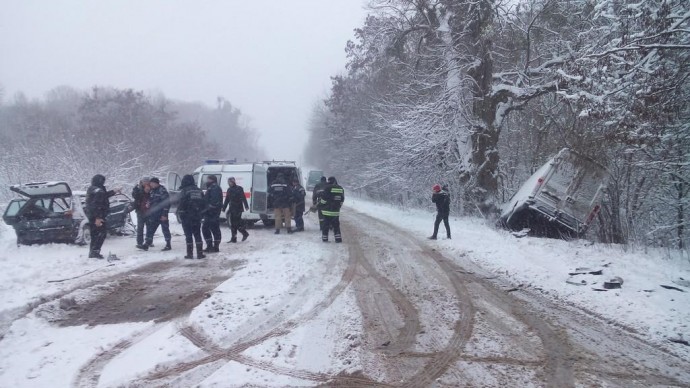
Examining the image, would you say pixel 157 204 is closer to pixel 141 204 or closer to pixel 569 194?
pixel 141 204

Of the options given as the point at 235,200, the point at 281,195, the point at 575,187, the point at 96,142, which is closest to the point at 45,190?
the point at 235,200

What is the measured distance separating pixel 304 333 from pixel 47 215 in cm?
838

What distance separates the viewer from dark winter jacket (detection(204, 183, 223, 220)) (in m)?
9.90

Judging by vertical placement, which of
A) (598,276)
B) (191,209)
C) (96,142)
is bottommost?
(598,276)

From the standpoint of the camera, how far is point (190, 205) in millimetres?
9266

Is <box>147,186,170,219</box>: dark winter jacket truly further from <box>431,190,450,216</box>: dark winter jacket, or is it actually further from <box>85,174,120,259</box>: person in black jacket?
<box>431,190,450,216</box>: dark winter jacket

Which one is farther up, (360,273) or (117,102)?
(117,102)

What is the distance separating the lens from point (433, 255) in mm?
10070

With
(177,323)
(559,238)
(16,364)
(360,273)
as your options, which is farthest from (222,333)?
(559,238)

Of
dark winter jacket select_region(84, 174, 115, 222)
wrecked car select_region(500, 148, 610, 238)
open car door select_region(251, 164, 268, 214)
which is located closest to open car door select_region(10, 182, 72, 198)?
dark winter jacket select_region(84, 174, 115, 222)

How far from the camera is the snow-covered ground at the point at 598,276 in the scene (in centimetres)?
560

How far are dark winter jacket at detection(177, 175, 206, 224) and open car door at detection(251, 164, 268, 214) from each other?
421 cm

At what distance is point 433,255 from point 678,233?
282 inches

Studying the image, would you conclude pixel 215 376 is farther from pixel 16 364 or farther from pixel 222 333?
pixel 16 364
